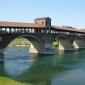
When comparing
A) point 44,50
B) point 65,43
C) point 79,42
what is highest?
point 79,42

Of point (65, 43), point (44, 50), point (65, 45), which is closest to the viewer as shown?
point (44, 50)

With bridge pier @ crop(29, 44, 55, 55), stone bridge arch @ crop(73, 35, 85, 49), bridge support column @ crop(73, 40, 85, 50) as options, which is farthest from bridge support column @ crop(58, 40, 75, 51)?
bridge pier @ crop(29, 44, 55, 55)

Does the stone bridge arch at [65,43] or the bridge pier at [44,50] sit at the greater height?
the stone bridge arch at [65,43]

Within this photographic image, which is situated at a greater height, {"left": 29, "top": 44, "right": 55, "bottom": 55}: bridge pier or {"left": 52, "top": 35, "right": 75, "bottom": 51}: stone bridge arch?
{"left": 52, "top": 35, "right": 75, "bottom": 51}: stone bridge arch

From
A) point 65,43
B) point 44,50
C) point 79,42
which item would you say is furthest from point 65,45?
point 44,50

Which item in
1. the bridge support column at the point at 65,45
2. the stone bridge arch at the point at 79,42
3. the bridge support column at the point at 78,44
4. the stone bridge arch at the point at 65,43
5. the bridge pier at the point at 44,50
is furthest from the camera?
the bridge support column at the point at 78,44

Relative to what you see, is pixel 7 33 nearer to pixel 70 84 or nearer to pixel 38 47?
pixel 38 47

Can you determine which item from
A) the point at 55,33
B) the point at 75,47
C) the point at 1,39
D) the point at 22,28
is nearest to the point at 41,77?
the point at 1,39

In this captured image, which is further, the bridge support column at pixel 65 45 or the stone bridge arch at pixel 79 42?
the stone bridge arch at pixel 79 42

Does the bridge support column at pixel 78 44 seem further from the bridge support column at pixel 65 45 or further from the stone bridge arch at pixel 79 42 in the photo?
the bridge support column at pixel 65 45

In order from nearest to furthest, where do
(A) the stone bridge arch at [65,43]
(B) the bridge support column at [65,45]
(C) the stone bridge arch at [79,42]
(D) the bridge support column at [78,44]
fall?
(A) the stone bridge arch at [65,43] < (B) the bridge support column at [65,45] < (C) the stone bridge arch at [79,42] < (D) the bridge support column at [78,44]

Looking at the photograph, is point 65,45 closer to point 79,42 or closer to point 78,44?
point 78,44

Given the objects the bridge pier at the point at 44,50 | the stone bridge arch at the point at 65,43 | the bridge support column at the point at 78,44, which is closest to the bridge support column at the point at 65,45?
the stone bridge arch at the point at 65,43

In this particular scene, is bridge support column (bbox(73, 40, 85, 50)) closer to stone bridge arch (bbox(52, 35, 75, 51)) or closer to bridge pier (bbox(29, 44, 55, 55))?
stone bridge arch (bbox(52, 35, 75, 51))
